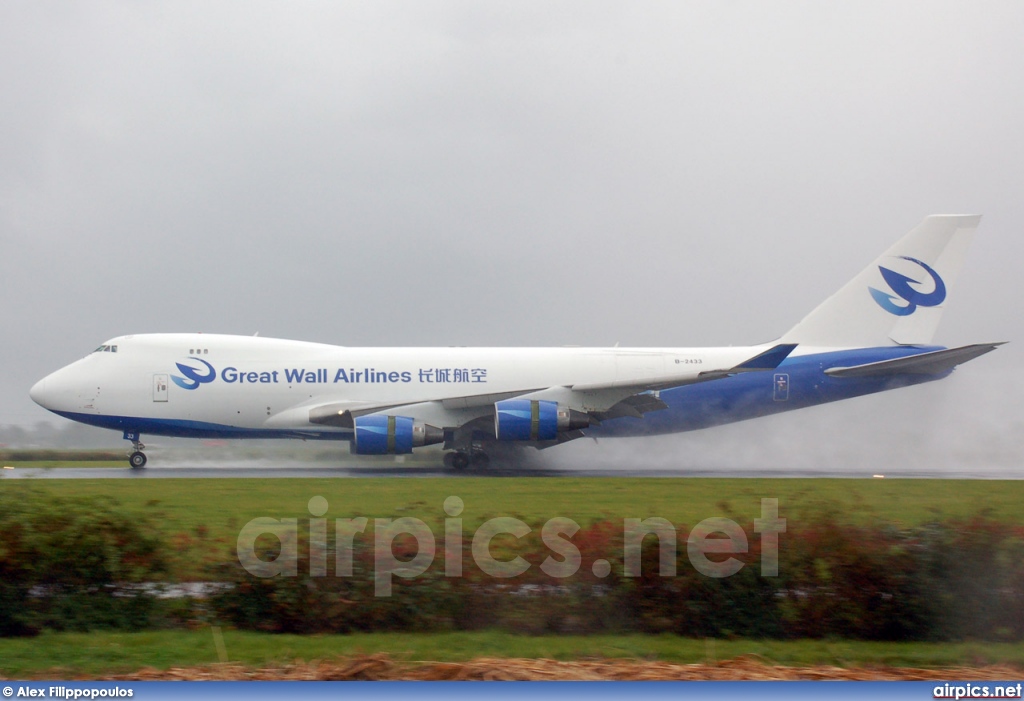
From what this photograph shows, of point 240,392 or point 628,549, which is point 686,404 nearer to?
point 240,392

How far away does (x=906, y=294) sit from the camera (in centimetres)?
3038

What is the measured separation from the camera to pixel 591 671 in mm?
7863

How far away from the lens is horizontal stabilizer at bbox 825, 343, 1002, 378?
26891 millimetres

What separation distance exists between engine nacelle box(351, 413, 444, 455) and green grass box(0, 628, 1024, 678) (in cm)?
1736

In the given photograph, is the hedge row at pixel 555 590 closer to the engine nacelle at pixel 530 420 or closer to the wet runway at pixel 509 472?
the wet runway at pixel 509 472

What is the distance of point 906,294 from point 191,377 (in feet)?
69.9

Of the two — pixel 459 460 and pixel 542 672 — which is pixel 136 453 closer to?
pixel 459 460

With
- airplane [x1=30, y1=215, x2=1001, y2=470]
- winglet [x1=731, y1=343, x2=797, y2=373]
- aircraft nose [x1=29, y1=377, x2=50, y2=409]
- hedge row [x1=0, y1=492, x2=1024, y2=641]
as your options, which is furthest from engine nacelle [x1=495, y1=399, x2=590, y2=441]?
hedge row [x1=0, y1=492, x2=1024, y2=641]

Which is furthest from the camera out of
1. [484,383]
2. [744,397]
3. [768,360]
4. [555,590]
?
[744,397]

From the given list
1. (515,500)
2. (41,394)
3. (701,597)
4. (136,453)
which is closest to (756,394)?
(515,500)

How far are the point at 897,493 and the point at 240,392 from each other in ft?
58.3

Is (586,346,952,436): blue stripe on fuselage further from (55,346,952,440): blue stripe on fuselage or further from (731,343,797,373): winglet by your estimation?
(731,343,797,373): winglet

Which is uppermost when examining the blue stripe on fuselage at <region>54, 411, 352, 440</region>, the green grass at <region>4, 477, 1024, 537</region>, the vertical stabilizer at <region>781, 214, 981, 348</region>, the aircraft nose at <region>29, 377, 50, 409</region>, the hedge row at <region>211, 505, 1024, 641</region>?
the vertical stabilizer at <region>781, 214, 981, 348</region>

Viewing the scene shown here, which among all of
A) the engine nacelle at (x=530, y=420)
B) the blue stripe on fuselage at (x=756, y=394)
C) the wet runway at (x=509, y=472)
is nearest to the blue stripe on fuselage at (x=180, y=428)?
the wet runway at (x=509, y=472)
